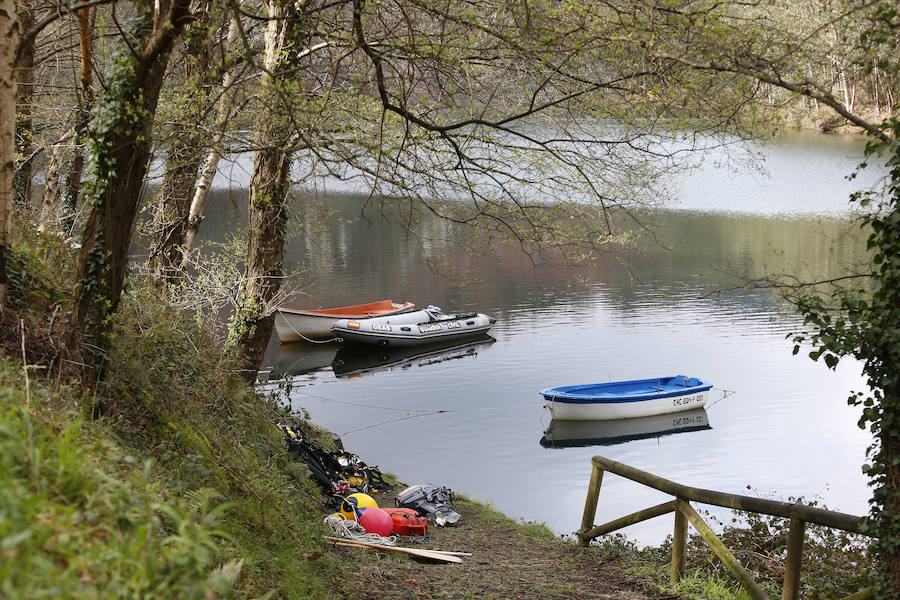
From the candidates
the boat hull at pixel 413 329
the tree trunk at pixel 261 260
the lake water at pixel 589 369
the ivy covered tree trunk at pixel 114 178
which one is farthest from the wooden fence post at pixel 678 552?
the boat hull at pixel 413 329

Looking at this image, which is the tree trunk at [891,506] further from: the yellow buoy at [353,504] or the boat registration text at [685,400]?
the boat registration text at [685,400]

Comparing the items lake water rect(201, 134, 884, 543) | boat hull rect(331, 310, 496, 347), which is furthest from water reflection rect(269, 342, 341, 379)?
boat hull rect(331, 310, 496, 347)

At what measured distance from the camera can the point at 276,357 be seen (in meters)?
26.6

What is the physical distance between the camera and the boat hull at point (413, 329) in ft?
87.9

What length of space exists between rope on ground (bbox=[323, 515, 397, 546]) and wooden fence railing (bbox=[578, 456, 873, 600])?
7.87 feet

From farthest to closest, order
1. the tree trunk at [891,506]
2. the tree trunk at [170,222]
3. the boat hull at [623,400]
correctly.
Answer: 1. the boat hull at [623,400]
2. the tree trunk at [170,222]
3. the tree trunk at [891,506]

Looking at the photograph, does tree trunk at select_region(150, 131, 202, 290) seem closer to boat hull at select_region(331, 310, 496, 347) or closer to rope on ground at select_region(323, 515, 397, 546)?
rope on ground at select_region(323, 515, 397, 546)

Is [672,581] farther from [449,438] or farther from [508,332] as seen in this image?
[508,332]

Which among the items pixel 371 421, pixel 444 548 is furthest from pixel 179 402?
pixel 371 421

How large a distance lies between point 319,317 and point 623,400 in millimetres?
12132

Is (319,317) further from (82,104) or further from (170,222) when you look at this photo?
(82,104)

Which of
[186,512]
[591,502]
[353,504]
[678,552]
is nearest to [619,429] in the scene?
[591,502]

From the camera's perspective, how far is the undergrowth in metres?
2.09

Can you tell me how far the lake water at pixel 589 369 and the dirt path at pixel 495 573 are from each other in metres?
3.21
